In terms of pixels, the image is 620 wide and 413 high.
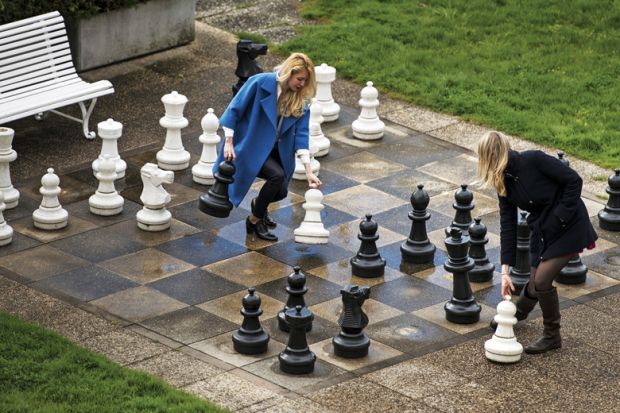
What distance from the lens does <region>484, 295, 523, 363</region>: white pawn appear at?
922 centimetres

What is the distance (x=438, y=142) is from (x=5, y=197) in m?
4.11

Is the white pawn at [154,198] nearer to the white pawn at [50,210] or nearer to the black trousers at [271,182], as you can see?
the white pawn at [50,210]

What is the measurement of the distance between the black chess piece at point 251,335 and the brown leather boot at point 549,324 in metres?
1.71

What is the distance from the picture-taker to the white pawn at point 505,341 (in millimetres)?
9219

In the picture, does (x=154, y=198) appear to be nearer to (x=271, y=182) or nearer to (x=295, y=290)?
(x=271, y=182)

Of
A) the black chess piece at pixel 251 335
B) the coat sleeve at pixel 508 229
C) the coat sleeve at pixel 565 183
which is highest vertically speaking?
the coat sleeve at pixel 565 183

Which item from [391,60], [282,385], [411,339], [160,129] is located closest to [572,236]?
[411,339]

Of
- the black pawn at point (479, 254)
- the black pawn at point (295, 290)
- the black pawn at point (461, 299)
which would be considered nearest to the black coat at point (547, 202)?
the black pawn at point (461, 299)

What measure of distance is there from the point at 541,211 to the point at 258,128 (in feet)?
8.59

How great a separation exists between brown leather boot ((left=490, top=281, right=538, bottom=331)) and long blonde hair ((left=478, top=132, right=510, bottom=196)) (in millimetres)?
874

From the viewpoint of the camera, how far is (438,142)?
13500 mm

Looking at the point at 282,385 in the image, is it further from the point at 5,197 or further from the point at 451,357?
the point at 5,197

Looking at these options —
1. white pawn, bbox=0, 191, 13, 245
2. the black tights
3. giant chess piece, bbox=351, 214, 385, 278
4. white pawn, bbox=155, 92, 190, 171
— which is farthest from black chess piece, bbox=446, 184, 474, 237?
white pawn, bbox=0, 191, 13, 245

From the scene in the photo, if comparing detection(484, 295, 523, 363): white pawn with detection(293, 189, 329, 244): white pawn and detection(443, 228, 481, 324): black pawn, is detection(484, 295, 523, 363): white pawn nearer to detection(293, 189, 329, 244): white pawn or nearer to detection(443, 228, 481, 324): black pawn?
detection(443, 228, 481, 324): black pawn
